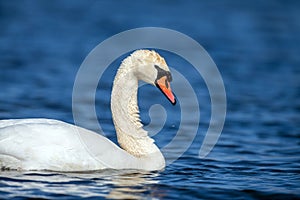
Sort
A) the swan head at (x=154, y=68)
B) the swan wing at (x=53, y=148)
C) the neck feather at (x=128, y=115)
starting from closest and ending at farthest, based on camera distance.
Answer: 1. the swan wing at (x=53, y=148)
2. the swan head at (x=154, y=68)
3. the neck feather at (x=128, y=115)

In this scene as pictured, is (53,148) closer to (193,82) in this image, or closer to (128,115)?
(128,115)

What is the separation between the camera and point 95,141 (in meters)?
9.66

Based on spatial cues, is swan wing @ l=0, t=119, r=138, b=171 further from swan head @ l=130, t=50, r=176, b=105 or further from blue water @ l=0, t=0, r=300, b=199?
swan head @ l=130, t=50, r=176, b=105

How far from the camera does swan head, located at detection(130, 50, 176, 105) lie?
1007cm

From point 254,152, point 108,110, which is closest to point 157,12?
point 108,110

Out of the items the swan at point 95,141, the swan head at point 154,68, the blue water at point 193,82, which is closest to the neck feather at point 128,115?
the swan at point 95,141

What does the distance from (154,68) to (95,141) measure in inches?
48.9

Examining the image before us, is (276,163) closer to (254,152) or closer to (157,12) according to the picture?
(254,152)

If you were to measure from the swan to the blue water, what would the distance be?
0.14 m

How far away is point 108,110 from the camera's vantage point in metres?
14.6

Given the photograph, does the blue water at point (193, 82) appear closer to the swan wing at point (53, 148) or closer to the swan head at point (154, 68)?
the swan wing at point (53, 148)

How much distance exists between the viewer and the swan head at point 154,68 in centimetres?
1007

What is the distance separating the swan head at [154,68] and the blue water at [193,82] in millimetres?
1096

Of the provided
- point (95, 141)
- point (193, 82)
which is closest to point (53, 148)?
point (95, 141)
